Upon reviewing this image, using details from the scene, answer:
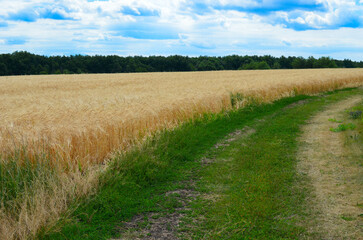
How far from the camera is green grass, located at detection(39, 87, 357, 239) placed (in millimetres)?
4543

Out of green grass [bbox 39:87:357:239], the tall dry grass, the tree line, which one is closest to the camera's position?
the tall dry grass

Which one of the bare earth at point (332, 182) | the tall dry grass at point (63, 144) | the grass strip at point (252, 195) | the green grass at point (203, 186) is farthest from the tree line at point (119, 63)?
the bare earth at point (332, 182)

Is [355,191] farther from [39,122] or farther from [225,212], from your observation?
[39,122]

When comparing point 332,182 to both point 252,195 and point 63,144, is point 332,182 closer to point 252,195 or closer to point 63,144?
point 252,195

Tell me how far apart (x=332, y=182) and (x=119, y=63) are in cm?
8535

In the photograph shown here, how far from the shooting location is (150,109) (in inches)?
398

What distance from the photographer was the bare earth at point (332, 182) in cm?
457

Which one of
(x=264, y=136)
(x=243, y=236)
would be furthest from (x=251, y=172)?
(x=264, y=136)

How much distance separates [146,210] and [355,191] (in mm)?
3906

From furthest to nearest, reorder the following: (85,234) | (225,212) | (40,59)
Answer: (40,59), (225,212), (85,234)

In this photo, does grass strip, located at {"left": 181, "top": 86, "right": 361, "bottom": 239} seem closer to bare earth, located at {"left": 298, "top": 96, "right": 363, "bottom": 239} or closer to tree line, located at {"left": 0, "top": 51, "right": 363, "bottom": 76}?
bare earth, located at {"left": 298, "top": 96, "right": 363, "bottom": 239}

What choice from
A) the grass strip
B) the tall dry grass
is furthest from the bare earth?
the tall dry grass

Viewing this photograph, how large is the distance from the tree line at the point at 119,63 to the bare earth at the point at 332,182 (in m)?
74.7

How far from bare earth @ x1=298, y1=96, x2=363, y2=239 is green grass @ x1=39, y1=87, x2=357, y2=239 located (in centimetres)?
36
